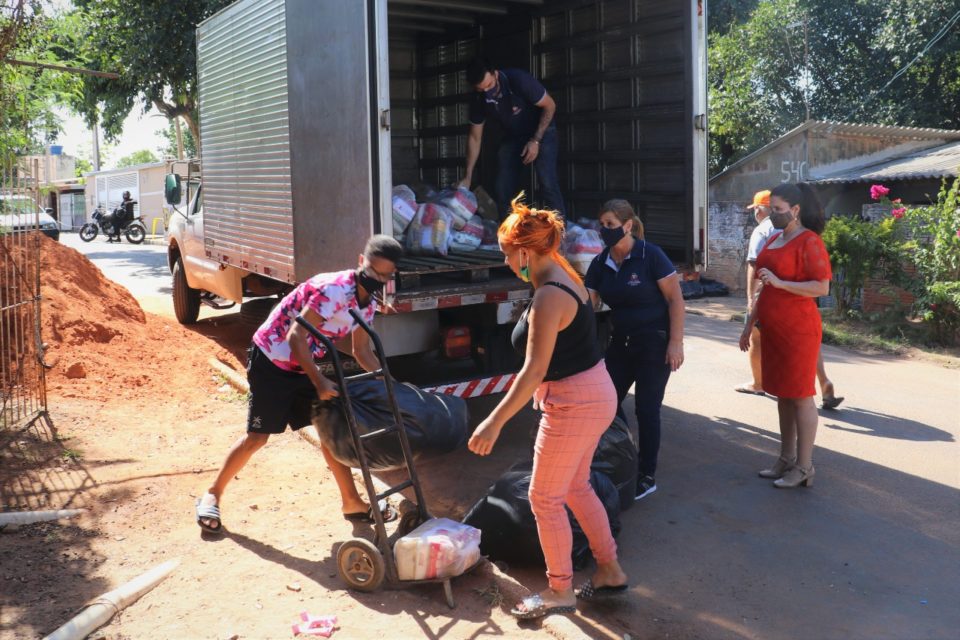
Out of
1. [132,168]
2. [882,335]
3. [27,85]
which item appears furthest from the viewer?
[132,168]

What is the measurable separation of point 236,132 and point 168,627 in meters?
4.80

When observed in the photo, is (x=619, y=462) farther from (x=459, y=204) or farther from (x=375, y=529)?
(x=459, y=204)

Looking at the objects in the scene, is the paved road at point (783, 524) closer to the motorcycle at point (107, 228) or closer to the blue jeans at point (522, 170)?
the blue jeans at point (522, 170)

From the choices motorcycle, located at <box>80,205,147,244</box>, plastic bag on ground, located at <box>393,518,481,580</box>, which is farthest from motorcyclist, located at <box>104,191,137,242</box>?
plastic bag on ground, located at <box>393,518,481,580</box>

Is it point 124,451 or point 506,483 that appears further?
point 124,451

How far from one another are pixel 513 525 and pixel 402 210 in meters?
2.84

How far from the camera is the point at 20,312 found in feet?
21.5

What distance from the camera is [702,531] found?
15.3 feet

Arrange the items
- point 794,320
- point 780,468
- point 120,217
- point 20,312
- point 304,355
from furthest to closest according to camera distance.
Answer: point 120,217, point 20,312, point 780,468, point 794,320, point 304,355

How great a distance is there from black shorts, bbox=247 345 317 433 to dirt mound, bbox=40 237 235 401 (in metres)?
3.33

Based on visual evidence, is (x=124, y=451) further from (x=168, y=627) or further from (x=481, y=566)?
(x=481, y=566)

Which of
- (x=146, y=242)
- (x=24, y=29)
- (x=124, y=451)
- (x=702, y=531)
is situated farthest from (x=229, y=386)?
(x=146, y=242)

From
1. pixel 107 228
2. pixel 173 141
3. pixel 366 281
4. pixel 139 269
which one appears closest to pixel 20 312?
pixel 366 281

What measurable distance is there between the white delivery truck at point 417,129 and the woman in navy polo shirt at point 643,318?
0.93m
